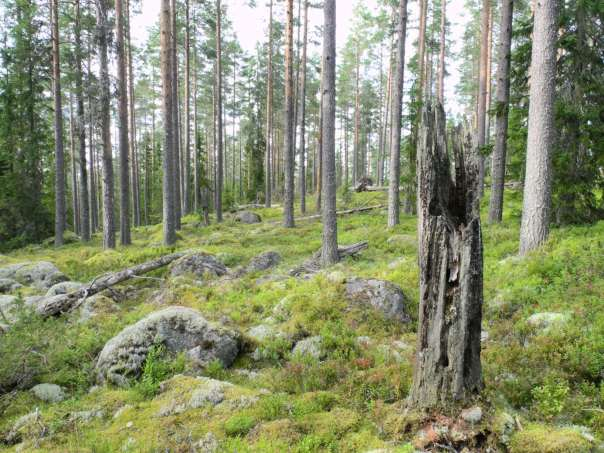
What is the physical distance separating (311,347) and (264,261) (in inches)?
241

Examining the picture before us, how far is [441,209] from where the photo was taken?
399 centimetres

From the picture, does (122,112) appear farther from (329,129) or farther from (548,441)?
(548,441)

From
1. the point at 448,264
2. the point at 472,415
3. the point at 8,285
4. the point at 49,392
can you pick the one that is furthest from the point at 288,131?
the point at 472,415

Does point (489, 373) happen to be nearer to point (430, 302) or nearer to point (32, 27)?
point (430, 302)

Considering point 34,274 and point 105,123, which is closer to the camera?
point 34,274

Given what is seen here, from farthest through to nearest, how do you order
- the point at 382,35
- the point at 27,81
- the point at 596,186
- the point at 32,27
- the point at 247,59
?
1. the point at 247,59
2. the point at 382,35
3. the point at 27,81
4. the point at 32,27
5. the point at 596,186

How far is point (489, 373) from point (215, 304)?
5805mm

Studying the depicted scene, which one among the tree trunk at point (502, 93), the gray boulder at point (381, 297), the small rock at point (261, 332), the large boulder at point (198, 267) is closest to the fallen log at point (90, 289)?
the large boulder at point (198, 267)

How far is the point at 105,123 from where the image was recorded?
614 inches

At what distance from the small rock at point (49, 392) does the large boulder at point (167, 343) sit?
0.53 metres

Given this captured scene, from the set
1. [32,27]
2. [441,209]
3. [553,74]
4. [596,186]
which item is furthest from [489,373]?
[32,27]

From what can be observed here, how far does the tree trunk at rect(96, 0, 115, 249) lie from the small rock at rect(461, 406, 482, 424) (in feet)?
50.3

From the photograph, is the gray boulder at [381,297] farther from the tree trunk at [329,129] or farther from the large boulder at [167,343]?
the tree trunk at [329,129]

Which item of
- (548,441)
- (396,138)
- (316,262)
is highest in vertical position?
(396,138)
